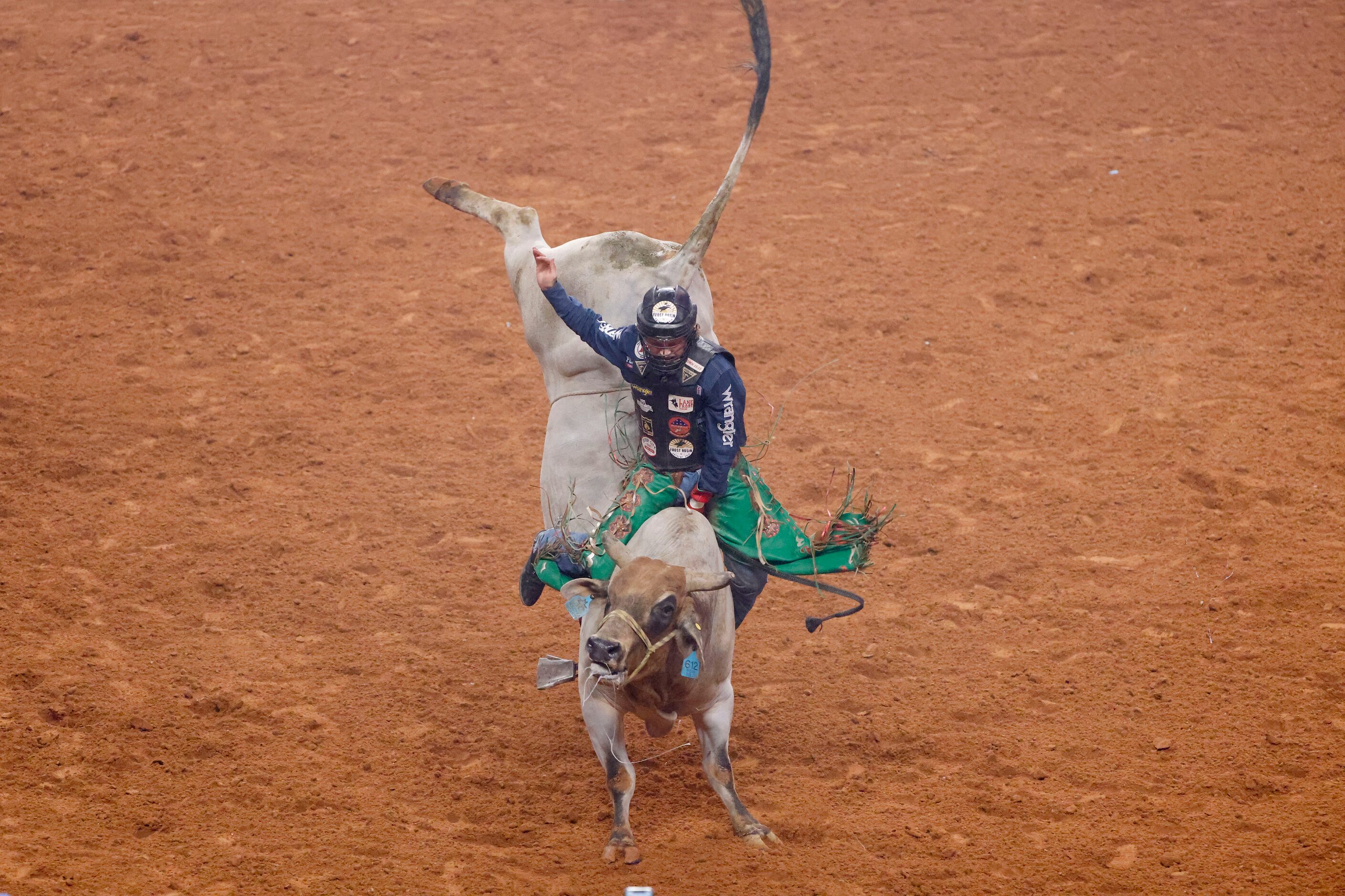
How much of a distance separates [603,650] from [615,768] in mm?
1225

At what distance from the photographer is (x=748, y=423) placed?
363 inches

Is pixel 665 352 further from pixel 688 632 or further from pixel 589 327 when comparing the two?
pixel 688 632

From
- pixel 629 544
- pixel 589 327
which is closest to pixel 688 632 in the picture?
pixel 629 544

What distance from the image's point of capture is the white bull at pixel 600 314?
6086 millimetres

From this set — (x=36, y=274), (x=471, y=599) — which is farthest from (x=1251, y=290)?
(x=36, y=274)

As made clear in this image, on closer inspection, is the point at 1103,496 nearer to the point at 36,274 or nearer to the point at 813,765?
the point at 813,765

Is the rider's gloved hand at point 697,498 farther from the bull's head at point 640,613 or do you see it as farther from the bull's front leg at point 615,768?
the bull's front leg at point 615,768

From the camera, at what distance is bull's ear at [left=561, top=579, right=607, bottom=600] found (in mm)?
5098

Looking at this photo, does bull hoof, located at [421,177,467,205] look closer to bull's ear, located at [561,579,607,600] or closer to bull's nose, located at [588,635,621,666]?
bull's ear, located at [561,579,607,600]

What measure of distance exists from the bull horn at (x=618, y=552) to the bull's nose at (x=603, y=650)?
1.77ft

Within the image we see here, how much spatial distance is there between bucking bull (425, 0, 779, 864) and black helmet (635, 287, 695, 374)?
2.31ft

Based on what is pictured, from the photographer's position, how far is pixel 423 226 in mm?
11781

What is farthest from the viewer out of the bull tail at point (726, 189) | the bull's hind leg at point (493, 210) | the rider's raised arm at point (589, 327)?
the bull's hind leg at point (493, 210)

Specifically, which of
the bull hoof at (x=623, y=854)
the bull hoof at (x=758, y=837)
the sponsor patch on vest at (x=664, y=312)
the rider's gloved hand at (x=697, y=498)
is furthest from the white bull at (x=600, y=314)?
the bull hoof at (x=758, y=837)
